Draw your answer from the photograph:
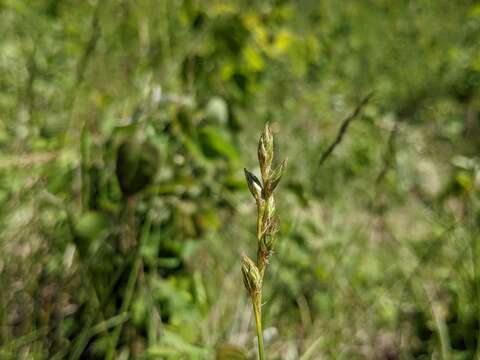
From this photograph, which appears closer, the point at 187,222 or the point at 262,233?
the point at 262,233

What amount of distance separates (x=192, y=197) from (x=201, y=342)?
0.34 metres

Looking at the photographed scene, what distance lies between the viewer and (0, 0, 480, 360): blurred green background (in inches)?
39.1

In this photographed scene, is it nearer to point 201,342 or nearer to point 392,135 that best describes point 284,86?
point 392,135

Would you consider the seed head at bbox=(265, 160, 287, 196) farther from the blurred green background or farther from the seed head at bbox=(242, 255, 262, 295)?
the blurred green background

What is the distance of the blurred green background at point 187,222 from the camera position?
0.99 meters

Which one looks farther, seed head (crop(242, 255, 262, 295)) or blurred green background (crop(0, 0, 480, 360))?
blurred green background (crop(0, 0, 480, 360))

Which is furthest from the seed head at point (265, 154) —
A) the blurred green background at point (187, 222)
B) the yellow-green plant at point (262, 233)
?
the blurred green background at point (187, 222)

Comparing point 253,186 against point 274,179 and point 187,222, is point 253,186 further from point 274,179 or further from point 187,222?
point 187,222

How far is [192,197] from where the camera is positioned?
3.79ft

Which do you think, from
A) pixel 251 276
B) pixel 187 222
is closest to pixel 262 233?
pixel 251 276

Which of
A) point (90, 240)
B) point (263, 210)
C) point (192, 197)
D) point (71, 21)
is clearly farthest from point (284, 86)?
point (263, 210)

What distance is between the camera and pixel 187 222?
1079 mm

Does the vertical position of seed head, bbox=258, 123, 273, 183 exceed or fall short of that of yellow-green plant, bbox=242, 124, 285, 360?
it exceeds it

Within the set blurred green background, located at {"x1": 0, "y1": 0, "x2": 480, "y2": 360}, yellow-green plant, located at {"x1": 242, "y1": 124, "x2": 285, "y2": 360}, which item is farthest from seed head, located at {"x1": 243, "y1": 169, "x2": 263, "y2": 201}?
blurred green background, located at {"x1": 0, "y1": 0, "x2": 480, "y2": 360}
